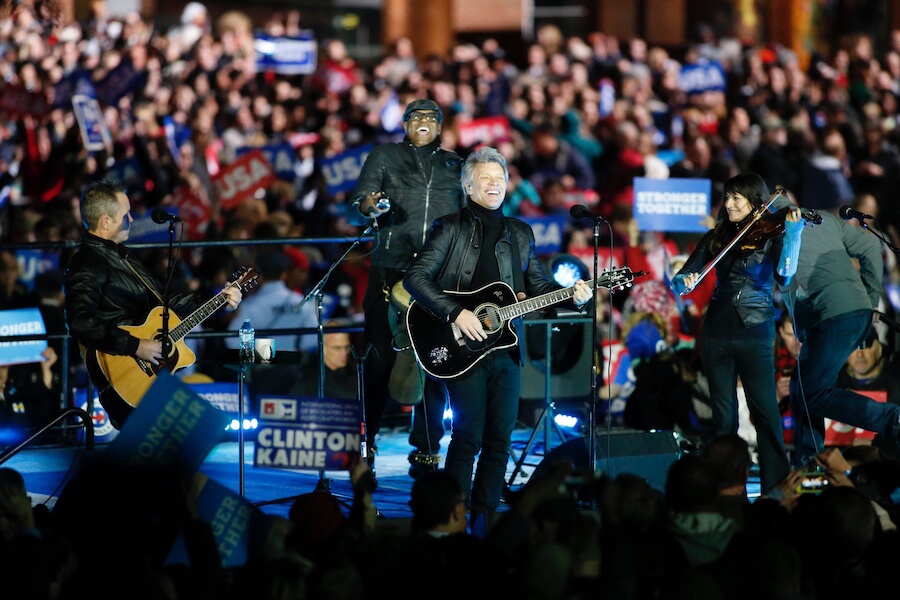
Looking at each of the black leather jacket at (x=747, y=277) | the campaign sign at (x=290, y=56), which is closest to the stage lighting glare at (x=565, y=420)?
the black leather jacket at (x=747, y=277)

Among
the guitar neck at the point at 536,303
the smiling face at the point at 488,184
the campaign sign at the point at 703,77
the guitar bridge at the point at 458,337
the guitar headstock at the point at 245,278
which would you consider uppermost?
the campaign sign at the point at 703,77

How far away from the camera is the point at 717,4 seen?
31.3m

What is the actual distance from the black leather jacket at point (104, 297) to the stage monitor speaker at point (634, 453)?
2.44 meters

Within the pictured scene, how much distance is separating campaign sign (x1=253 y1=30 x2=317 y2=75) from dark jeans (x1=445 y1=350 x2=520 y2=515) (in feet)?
56.4

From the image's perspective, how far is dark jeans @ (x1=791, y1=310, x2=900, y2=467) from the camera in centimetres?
848

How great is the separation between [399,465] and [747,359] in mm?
2646

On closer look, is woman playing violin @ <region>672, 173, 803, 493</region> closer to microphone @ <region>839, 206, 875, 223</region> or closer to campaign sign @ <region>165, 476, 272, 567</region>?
microphone @ <region>839, 206, 875, 223</region>

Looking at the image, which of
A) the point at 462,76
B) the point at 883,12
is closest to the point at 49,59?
the point at 462,76

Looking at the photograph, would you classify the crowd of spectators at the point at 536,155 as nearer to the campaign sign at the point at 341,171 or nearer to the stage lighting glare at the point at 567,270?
the campaign sign at the point at 341,171

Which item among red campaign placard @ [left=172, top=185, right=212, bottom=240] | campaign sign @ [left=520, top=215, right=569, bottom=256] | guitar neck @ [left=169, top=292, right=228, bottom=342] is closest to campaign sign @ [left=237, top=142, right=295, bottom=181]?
red campaign placard @ [left=172, top=185, right=212, bottom=240]

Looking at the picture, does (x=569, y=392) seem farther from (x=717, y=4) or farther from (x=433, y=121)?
(x=717, y=4)

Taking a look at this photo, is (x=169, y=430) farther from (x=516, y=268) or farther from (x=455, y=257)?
(x=516, y=268)

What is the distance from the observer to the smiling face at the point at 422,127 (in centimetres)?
848

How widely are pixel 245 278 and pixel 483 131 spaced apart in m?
10.4
